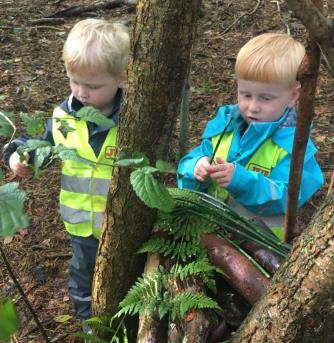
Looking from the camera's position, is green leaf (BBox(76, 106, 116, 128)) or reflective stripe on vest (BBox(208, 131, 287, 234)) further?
reflective stripe on vest (BBox(208, 131, 287, 234))

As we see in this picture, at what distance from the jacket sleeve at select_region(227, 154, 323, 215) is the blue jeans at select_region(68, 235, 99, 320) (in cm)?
81

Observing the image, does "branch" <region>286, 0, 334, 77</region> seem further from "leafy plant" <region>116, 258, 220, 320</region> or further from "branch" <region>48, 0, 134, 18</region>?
"branch" <region>48, 0, 134, 18</region>

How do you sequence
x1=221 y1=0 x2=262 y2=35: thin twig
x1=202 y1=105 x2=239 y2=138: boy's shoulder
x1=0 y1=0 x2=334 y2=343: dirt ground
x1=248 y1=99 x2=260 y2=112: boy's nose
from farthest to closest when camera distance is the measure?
x1=221 y1=0 x2=262 y2=35: thin twig, x1=0 y1=0 x2=334 y2=343: dirt ground, x1=202 y1=105 x2=239 y2=138: boy's shoulder, x1=248 y1=99 x2=260 y2=112: boy's nose

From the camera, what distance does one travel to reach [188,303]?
6.23 feet

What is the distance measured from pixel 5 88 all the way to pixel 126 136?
366cm

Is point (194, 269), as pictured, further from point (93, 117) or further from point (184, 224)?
point (93, 117)

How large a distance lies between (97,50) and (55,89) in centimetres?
280

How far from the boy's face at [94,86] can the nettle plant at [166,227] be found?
57cm

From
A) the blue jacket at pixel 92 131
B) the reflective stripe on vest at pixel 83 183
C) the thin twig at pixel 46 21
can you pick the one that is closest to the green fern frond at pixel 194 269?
the reflective stripe on vest at pixel 83 183

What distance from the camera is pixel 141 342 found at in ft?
6.56

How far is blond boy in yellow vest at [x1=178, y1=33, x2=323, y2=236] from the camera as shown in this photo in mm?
2668

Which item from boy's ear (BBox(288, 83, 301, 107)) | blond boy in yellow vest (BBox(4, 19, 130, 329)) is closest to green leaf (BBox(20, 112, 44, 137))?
blond boy in yellow vest (BBox(4, 19, 130, 329))

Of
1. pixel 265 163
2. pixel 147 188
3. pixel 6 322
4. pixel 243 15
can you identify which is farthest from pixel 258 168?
pixel 243 15

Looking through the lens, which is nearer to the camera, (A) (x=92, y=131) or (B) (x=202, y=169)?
(B) (x=202, y=169)
